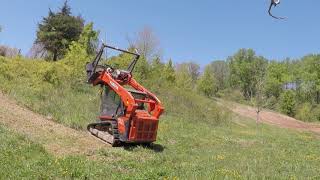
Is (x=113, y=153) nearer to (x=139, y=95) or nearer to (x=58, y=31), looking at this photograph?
(x=139, y=95)

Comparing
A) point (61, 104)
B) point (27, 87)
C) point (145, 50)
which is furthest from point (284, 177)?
point (145, 50)

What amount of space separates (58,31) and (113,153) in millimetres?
39501

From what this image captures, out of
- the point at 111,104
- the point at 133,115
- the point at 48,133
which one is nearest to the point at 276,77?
the point at 111,104

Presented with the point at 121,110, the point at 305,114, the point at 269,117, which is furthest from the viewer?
the point at 305,114

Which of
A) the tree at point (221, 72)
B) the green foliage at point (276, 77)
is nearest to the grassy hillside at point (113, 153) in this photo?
the green foliage at point (276, 77)

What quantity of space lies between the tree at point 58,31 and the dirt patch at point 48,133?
33218mm

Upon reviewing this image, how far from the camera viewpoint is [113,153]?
15.9m

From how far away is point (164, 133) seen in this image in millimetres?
24188

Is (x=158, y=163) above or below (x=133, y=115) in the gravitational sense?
below

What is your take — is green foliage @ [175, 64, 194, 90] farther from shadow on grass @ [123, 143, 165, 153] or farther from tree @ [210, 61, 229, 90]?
Result: shadow on grass @ [123, 143, 165, 153]

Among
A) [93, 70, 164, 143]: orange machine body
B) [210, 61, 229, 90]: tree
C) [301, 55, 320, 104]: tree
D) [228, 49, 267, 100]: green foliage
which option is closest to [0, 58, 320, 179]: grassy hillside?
[93, 70, 164, 143]: orange machine body

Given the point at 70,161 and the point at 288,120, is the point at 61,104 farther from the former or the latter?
the point at 288,120

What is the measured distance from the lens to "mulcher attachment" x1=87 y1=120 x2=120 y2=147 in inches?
696

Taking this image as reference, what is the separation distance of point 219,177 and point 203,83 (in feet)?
252
